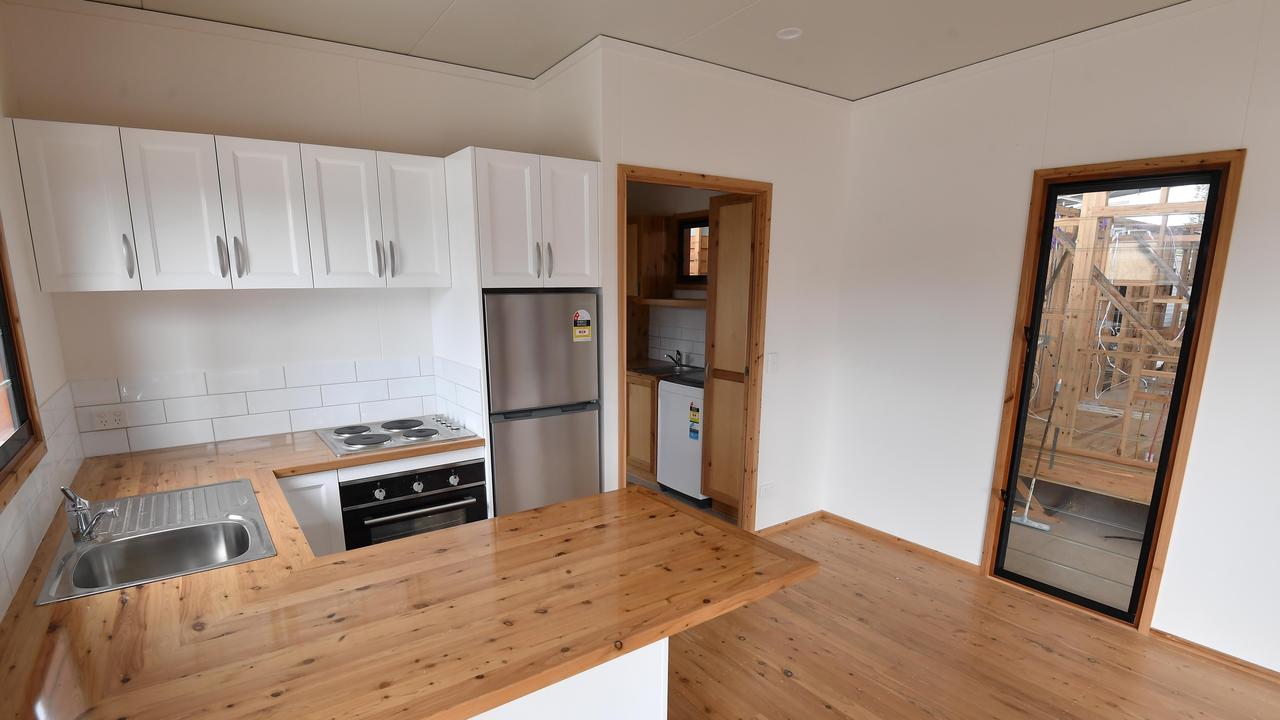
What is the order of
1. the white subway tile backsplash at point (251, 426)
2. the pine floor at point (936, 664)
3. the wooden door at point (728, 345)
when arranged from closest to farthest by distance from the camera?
1. the pine floor at point (936, 664)
2. the white subway tile backsplash at point (251, 426)
3. the wooden door at point (728, 345)

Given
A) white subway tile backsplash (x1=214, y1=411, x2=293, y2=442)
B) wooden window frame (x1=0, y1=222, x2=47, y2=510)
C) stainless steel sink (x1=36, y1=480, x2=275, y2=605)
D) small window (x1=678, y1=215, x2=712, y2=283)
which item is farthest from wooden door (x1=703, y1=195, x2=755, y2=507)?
wooden window frame (x1=0, y1=222, x2=47, y2=510)

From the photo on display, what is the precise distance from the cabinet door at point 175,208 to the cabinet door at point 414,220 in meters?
0.64

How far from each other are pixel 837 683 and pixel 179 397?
10.6 ft

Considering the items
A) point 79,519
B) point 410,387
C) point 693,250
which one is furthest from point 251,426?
point 693,250

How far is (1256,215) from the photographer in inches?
91.4

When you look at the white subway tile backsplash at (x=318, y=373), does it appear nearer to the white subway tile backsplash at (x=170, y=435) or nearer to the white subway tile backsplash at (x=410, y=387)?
the white subway tile backsplash at (x=410, y=387)

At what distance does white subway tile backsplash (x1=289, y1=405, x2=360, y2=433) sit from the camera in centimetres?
291

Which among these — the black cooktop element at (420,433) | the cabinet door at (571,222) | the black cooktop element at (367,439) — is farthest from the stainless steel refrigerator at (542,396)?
the black cooktop element at (367,439)

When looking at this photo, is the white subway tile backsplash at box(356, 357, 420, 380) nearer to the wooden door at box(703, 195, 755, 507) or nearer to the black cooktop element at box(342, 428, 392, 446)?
the black cooktop element at box(342, 428, 392, 446)

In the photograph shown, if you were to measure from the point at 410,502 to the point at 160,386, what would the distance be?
124 centimetres

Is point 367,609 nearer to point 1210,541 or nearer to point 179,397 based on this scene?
point 179,397

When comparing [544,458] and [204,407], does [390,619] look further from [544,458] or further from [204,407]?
[204,407]

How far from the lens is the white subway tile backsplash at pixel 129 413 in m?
2.44

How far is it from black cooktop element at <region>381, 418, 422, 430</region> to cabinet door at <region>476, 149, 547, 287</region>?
3.12 feet
